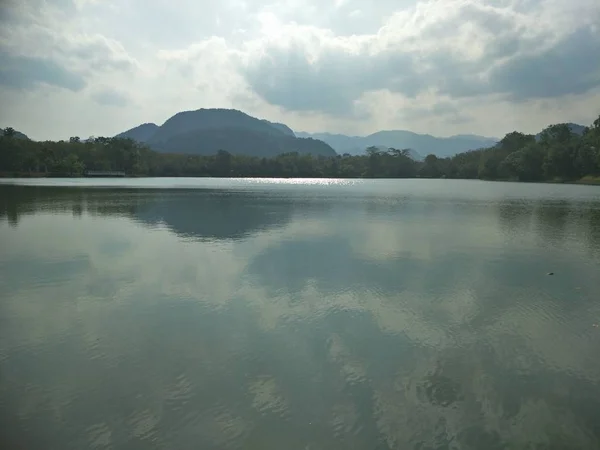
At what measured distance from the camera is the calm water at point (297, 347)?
8.02 m

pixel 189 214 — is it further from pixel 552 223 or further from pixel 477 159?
pixel 477 159

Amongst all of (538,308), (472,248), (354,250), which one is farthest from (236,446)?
(472,248)

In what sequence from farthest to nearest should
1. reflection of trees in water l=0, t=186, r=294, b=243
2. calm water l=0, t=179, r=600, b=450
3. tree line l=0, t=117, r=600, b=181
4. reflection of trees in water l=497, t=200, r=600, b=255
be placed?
tree line l=0, t=117, r=600, b=181 < reflection of trees in water l=0, t=186, r=294, b=243 < reflection of trees in water l=497, t=200, r=600, b=255 < calm water l=0, t=179, r=600, b=450

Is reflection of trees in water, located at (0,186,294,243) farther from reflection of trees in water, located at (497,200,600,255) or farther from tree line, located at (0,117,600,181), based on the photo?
tree line, located at (0,117,600,181)

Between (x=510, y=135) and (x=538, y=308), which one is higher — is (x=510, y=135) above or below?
above

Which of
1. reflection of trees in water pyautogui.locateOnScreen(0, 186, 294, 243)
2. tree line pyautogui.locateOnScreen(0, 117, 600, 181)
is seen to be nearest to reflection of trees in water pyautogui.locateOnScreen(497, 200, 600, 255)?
reflection of trees in water pyautogui.locateOnScreen(0, 186, 294, 243)

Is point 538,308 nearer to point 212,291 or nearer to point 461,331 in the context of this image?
point 461,331

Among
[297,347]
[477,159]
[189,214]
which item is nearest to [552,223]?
[189,214]

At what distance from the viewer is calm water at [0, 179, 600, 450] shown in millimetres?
8023

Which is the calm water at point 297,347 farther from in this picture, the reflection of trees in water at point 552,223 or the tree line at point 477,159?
the tree line at point 477,159

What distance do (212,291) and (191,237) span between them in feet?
43.2

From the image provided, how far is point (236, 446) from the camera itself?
7473 mm

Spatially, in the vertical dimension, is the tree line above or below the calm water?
above

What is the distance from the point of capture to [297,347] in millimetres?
11453
